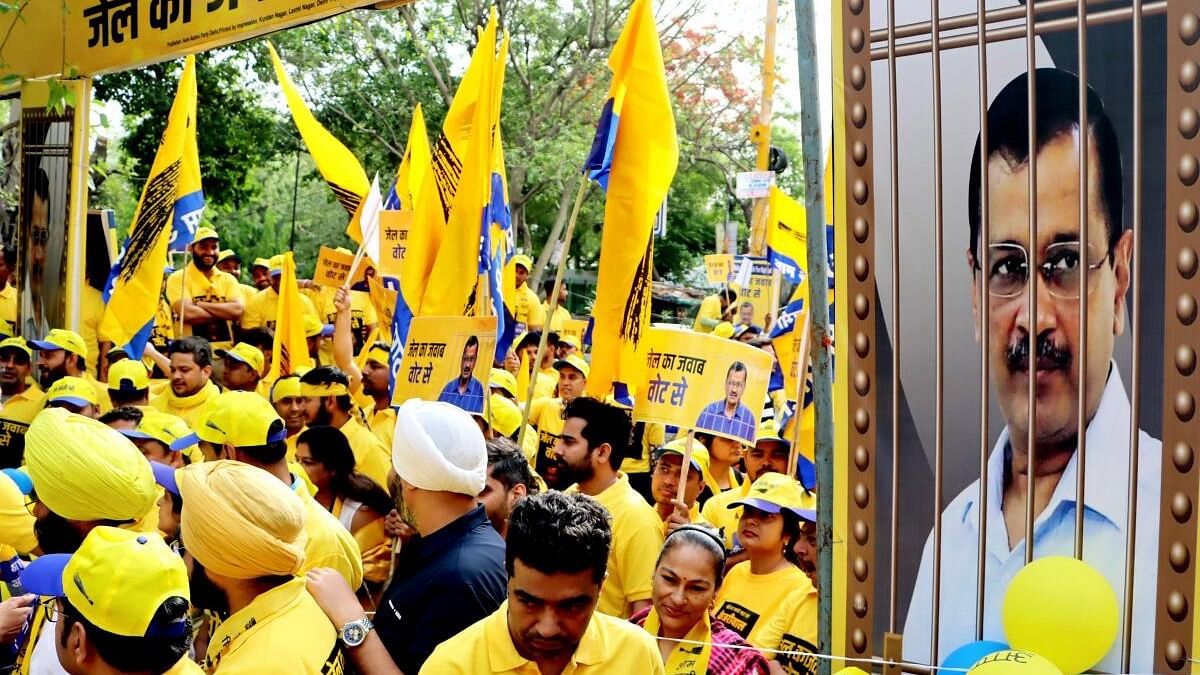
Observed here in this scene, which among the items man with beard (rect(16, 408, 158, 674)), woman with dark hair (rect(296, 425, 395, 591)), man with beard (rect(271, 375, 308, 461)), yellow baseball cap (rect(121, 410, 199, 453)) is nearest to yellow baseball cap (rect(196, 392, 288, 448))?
woman with dark hair (rect(296, 425, 395, 591))

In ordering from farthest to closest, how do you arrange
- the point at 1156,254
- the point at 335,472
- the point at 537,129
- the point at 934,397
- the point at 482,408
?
the point at 537,129 < the point at 482,408 < the point at 335,472 < the point at 934,397 < the point at 1156,254

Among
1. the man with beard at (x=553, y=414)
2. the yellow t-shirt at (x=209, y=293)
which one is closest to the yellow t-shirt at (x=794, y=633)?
the man with beard at (x=553, y=414)

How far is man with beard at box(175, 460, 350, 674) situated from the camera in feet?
10.1

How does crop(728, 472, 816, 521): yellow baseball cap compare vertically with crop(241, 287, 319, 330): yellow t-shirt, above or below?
below

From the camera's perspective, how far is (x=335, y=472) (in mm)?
5562

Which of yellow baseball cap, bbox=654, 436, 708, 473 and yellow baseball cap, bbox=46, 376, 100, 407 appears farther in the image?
yellow baseball cap, bbox=46, 376, 100, 407

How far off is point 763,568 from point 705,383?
4.45 feet

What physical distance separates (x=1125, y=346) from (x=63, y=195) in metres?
8.23

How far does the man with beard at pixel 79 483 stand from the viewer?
391 cm

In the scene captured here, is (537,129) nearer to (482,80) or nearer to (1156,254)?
(482,80)

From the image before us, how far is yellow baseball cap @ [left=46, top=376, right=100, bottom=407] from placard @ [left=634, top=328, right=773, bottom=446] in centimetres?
349

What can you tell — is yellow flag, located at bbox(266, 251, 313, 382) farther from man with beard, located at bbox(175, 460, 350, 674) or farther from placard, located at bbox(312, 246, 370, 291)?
man with beard, located at bbox(175, 460, 350, 674)

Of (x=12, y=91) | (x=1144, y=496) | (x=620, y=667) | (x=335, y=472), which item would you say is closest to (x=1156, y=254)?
(x=1144, y=496)

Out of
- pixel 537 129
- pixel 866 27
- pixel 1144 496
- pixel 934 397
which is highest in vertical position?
pixel 537 129
